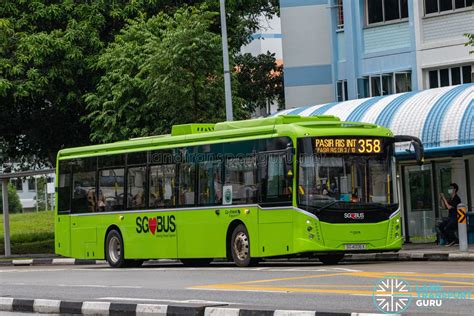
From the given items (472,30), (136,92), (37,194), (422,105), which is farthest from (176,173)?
(37,194)

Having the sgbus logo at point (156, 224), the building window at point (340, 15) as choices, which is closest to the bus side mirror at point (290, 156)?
the sgbus logo at point (156, 224)

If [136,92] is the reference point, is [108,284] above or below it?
below

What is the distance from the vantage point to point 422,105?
105 feet

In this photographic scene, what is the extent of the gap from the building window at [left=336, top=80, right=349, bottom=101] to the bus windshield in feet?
60.8

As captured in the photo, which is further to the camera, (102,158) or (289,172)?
(102,158)

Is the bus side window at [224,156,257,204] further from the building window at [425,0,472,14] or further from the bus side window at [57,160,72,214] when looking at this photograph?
the building window at [425,0,472,14]

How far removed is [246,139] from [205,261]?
4.89 meters

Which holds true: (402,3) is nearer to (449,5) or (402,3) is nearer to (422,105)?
(449,5)

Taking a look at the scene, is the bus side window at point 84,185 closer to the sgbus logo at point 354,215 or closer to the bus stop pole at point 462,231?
the sgbus logo at point 354,215

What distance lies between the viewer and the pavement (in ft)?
46.8

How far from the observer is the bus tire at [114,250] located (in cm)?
2994

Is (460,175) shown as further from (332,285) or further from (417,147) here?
(332,285)

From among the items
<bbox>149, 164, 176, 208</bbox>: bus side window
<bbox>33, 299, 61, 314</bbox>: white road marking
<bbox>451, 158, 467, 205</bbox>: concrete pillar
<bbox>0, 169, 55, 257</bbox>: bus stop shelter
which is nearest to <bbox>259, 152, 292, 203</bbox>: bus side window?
<bbox>149, 164, 176, 208</bbox>: bus side window

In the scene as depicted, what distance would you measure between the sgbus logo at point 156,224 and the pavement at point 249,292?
9.00ft
